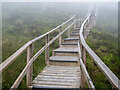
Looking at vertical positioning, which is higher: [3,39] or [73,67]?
[3,39]

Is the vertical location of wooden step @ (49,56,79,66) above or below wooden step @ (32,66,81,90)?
above

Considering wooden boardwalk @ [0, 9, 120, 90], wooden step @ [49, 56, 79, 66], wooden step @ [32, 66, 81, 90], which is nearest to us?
wooden boardwalk @ [0, 9, 120, 90]

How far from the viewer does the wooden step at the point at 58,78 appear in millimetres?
2801

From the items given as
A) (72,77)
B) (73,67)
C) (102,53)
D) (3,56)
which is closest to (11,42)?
(3,56)

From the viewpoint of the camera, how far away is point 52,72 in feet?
11.5

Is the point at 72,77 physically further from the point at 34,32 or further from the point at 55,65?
the point at 34,32

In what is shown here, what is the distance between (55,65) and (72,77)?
1043 millimetres

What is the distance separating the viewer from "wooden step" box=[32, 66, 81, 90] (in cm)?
280

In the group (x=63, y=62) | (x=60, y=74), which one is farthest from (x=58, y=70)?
(x=63, y=62)

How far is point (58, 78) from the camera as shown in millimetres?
3131

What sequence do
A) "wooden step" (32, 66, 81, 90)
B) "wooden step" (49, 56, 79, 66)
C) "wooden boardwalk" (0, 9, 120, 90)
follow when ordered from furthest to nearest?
"wooden step" (49, 56, 79, 66), "wooden step" (32, 66, 81, 90), "wooden boardwalk" (0, 9, 120, 90)

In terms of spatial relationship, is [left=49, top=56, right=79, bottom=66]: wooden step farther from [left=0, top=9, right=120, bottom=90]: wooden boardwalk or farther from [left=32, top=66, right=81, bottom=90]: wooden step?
[left=32, top=66, right=81, bottom=90]: wooden step

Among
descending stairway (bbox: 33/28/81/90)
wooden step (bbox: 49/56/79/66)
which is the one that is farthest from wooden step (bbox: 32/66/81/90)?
wooden step (bbox: 49/56/79/66)

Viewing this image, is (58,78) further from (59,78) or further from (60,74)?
(60,74)
